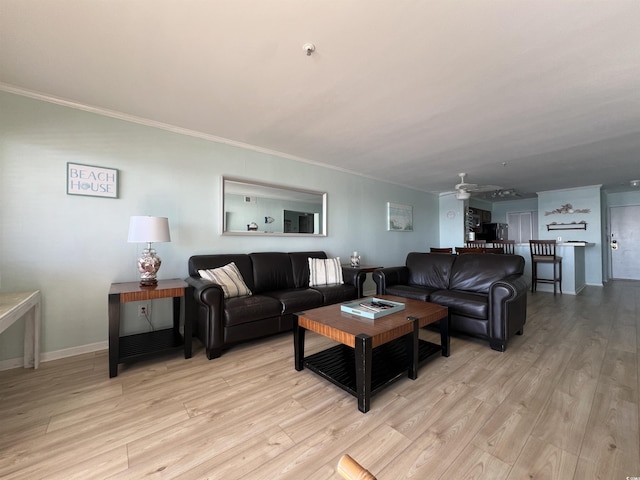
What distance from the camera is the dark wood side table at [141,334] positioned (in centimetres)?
205

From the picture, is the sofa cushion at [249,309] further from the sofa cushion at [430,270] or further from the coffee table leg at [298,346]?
the sofa cushion at [430,270]

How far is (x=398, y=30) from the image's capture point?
159cm

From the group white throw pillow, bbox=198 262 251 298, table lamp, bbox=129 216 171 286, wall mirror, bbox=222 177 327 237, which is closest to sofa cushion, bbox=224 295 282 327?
white throw pillow, bbox=198 262 251 298

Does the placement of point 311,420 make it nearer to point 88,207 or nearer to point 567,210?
point 88,207

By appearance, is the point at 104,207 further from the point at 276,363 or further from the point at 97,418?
the point at 276,363

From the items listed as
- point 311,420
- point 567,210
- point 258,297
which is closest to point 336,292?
point 258,297

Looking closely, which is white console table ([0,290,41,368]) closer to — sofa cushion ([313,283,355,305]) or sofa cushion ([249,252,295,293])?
sofa cushion ([249,252,295,293])

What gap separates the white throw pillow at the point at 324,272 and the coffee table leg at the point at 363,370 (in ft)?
6.17

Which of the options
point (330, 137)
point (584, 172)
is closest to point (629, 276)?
point (584, 172)

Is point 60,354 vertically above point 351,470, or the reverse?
point 351,470

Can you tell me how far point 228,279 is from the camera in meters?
2.80

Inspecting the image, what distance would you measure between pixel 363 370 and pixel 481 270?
7.54 ft

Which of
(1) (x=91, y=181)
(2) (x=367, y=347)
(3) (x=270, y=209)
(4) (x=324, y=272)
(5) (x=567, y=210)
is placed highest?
(5) (x=567, y=210)

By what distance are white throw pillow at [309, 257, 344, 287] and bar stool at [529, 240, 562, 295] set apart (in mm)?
4376
